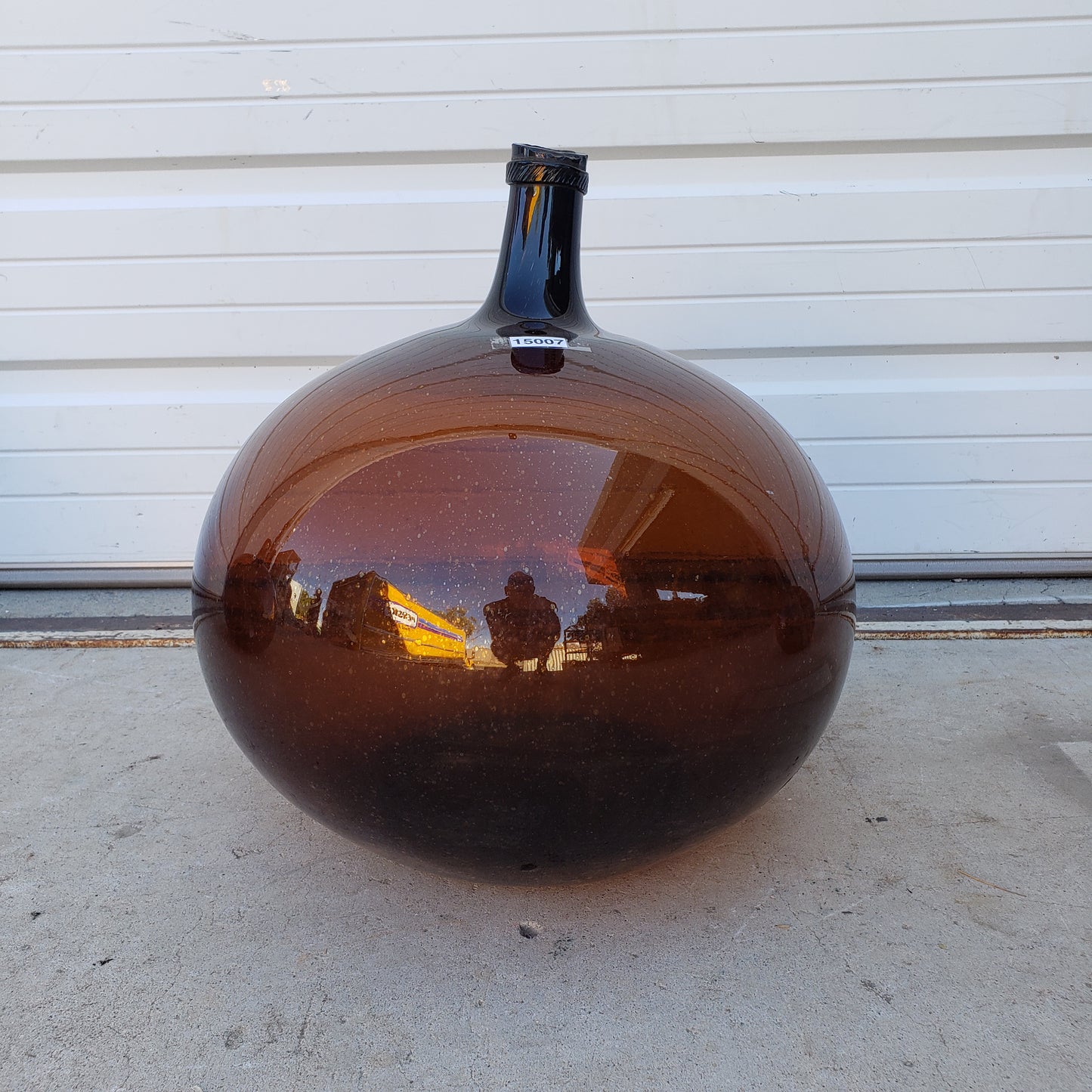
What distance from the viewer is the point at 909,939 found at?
1.47 metres

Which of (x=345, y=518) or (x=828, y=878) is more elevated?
(x=345, y=518)

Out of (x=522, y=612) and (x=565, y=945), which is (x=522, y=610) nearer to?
(x=522, y=612)

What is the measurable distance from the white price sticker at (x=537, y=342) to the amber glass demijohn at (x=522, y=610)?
0.01 m

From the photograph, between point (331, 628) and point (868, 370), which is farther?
point (868, 370)

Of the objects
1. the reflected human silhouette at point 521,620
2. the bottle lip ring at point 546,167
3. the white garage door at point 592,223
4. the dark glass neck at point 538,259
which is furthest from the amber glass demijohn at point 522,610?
the white garage door at point 592,223

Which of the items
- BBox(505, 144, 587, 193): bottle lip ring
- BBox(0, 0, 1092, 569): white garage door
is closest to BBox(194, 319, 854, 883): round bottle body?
BBox(505, 144, 587, 193): bottle lip ring

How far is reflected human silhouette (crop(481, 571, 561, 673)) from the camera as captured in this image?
3.91 feet

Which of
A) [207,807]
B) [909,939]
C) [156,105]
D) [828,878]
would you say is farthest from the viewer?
[156,105]

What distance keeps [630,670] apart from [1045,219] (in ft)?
8.42

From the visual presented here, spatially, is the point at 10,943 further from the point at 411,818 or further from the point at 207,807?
the point at 411,818

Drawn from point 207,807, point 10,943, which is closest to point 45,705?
point 207,807

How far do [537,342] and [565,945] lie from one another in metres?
0.93

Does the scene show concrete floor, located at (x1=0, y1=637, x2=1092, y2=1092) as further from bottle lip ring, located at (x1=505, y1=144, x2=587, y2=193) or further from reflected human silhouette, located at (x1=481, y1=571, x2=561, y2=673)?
bottle lip ring, located at (x1=505, y1=144, x2=587, y2=193)

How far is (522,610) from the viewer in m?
1.19
